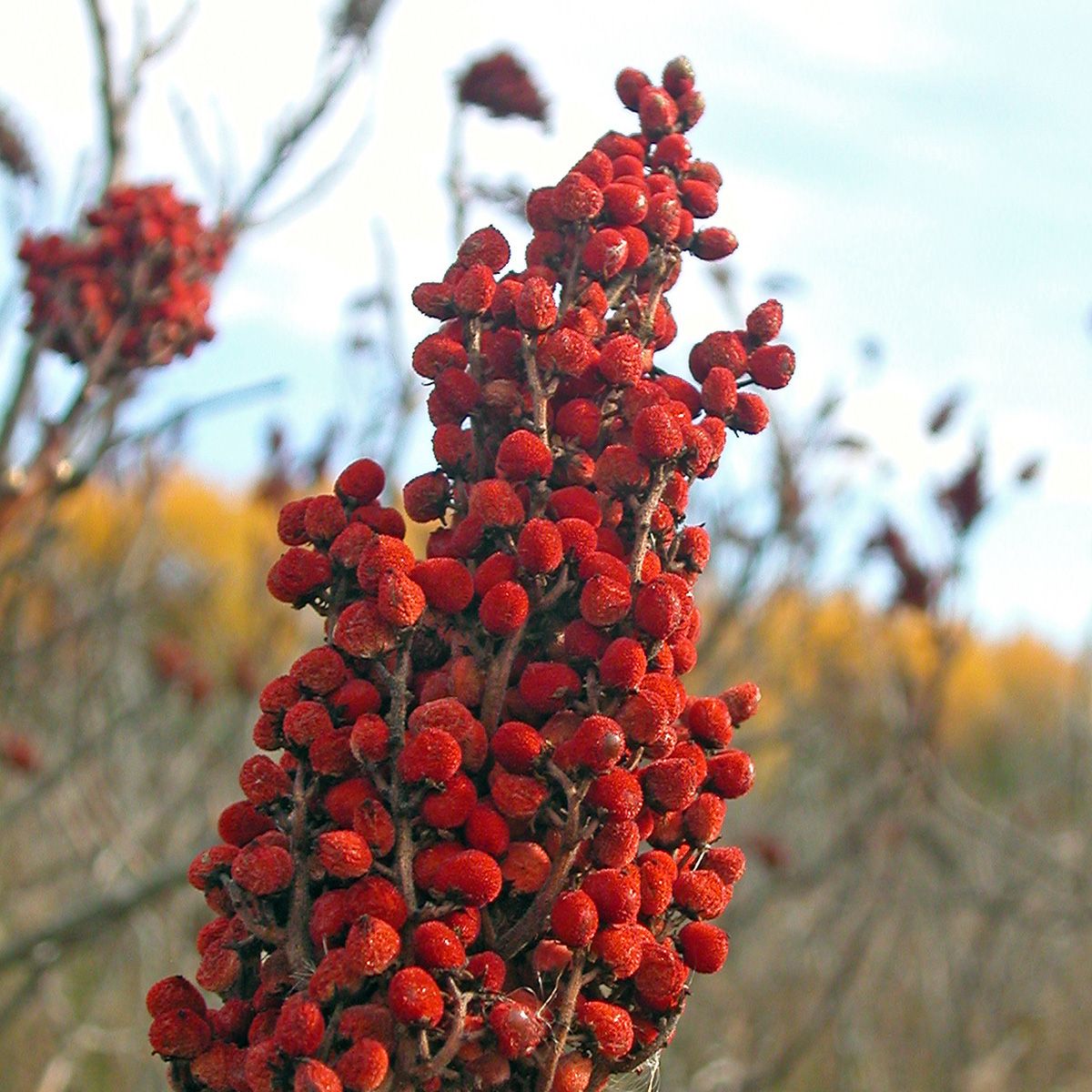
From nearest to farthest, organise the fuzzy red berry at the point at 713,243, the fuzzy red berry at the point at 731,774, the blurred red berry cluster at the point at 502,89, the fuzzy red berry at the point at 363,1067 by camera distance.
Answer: the fuzzy red berry at the point at 363,1067 < the fuzzy red berry at the point at 731,774 < the fuzzy red berry at the point at 713,243 < the blurred red berry cluster at the point at 502,89

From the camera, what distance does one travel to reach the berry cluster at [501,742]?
1.24m

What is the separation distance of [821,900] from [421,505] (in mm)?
6220

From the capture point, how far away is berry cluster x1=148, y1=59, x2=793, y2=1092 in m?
1.24

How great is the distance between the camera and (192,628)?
9.02 meters

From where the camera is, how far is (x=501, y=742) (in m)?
1.29

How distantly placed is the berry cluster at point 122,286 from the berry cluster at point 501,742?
1.34 meters

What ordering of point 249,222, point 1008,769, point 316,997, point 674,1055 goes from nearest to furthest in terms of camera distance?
point 316,997, point 249,222, point 674,1055, point 1008,769

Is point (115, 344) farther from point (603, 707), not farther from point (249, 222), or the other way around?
point (603, 707)

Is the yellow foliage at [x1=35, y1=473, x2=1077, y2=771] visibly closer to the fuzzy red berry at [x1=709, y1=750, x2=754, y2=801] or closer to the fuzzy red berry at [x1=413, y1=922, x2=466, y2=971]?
the fuzzy red berry at [x1=709, y1=750, x2=754, y2=801]

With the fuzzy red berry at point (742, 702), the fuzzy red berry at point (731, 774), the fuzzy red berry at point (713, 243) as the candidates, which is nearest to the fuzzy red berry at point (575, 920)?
the fuzzy red berry at point (731, 774)

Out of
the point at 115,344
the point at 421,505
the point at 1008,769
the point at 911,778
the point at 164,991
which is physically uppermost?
the point at 1008,769

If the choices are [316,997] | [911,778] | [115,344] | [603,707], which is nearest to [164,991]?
[316,997]

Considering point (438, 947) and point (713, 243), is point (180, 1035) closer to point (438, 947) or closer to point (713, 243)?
point (438, 947)

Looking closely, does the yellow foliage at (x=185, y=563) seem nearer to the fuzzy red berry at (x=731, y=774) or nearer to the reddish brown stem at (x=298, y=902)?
the reddish brown stem at (x=298, y=902)
